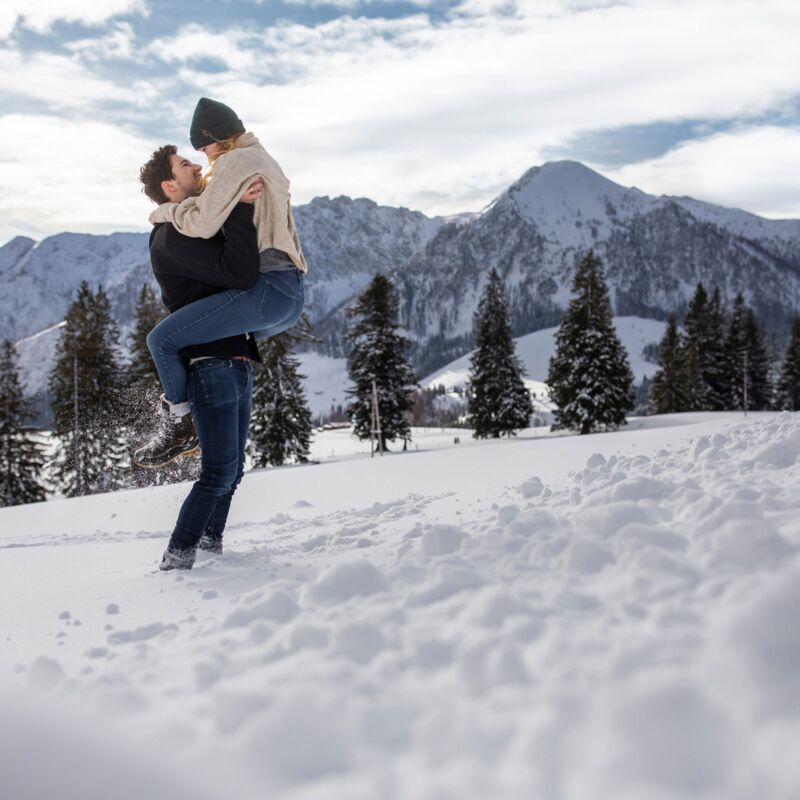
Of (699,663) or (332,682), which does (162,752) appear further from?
(699,663)

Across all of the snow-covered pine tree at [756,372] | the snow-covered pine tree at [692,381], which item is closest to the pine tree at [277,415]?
the snow-covered pine tree at [692,381]

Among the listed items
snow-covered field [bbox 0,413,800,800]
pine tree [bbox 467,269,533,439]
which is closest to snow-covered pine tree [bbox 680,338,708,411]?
pine tree [bbox 467,269,533,439]

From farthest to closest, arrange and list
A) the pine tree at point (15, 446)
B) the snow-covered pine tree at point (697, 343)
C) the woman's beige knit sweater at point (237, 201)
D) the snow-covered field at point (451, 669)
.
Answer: the snow-covered pine tree at point (697, 343) < the pine tree at point (15, 446) < the woman's beige knit sweater at point (237, 201) < the snow-covered field at point (451, 669)

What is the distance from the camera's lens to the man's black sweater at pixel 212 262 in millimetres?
3234

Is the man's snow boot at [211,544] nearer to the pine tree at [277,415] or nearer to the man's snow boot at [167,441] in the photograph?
the man's snow boot at [167,441]

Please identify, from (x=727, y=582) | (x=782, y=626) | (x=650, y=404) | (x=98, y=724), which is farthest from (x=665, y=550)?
(x=650, y=404)

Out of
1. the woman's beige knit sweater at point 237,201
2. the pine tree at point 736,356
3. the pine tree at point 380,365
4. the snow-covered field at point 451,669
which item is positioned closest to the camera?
the snow-covered field at point 451,669

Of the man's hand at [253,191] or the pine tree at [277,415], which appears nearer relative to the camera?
the man's hand at [253,191]

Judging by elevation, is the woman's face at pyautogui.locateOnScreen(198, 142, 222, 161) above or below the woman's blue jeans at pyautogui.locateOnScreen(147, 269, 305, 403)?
above

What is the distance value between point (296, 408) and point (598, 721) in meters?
28.1

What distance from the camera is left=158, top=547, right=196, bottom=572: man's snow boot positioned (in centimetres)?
323

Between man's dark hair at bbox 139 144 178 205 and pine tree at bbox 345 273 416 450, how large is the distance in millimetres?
29197

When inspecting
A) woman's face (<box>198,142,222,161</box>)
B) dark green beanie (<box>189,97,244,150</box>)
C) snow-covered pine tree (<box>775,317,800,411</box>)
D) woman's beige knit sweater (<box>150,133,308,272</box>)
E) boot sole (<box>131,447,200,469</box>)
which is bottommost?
snow-covered pine tree (<box>775,317,800,411</box>)

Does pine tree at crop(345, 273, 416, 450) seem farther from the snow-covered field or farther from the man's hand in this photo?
the snow-covered field
